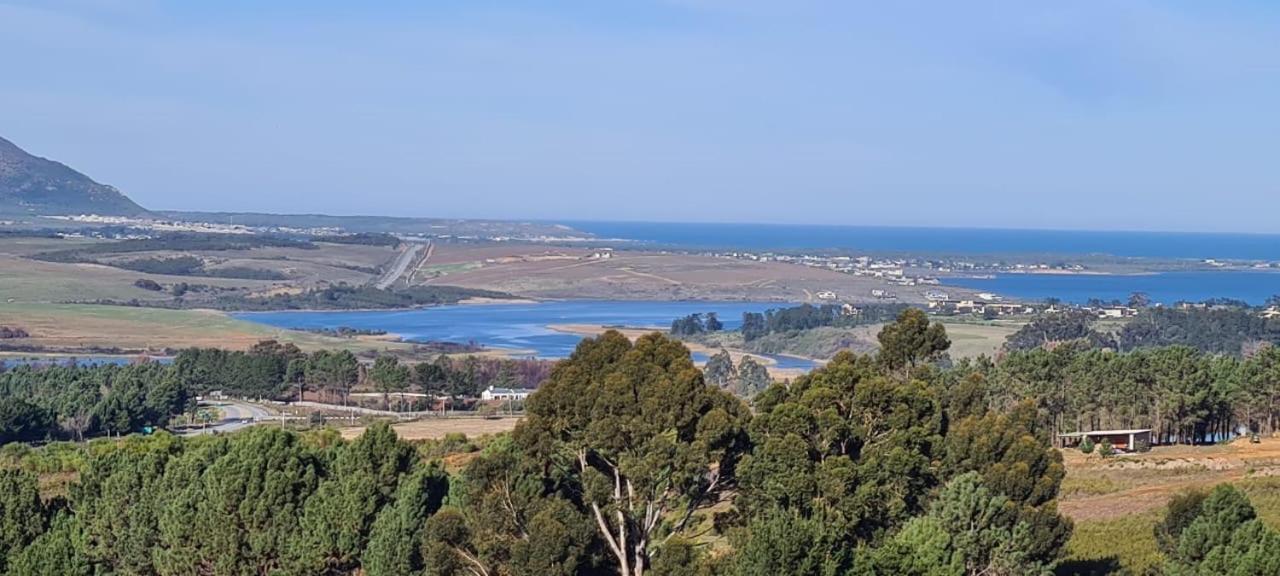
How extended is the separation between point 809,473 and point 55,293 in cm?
12026

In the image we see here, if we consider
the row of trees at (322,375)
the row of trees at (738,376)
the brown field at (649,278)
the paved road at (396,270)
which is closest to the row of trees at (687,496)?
the row of trees at (322,375)

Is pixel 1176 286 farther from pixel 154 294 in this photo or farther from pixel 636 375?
pixel 636 375

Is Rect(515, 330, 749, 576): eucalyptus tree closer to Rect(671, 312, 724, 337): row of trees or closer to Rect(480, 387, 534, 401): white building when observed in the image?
Rect(480, 387, 534, 401): white building

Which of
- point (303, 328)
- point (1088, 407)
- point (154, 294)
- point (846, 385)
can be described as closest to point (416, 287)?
point (154, 294)

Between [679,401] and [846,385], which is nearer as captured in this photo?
[679,401]

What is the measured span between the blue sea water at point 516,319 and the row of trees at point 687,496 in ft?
208

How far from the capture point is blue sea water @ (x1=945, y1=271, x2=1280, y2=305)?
14938 cm

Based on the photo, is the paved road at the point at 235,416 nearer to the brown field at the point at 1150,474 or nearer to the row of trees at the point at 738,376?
the row of trees at the point at 738,376

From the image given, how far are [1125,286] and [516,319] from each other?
85817 millimetres

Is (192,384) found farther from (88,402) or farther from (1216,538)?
(1216,538)

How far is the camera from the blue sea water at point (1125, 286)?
5881 inches

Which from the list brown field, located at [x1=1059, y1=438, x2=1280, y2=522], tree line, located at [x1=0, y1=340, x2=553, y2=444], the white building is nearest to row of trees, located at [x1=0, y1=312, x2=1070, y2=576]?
brown field, located at [x1=1059, y1=438, x2=1280, y2=522]

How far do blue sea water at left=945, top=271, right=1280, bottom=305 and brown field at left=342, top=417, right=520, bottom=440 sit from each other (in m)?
99.8

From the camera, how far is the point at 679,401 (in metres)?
16.6
